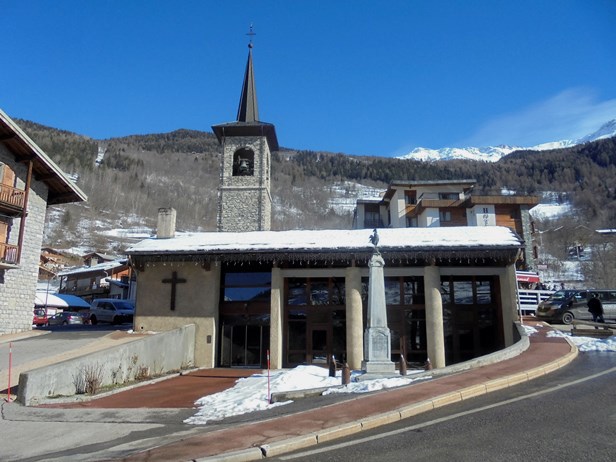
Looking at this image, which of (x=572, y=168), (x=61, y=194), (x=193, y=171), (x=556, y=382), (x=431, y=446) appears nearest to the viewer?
→ (x=431, y=446)

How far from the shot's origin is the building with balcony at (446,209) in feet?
168

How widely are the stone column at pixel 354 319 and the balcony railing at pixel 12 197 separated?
15.7 m

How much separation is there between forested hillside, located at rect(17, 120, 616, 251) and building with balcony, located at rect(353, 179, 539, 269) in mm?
47863

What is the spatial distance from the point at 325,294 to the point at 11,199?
15266mm

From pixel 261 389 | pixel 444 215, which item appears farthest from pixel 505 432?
pixel 444 215

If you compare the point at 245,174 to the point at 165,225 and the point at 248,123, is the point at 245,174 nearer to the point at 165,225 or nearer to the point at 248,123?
the point at 248,123

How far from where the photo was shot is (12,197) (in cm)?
2247

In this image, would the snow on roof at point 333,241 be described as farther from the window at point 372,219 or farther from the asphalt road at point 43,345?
the window at point 372,219

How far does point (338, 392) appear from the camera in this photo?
11.1m

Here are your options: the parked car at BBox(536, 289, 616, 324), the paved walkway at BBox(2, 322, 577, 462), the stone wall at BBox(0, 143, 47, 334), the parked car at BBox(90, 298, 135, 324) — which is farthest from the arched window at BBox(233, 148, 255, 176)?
the paved walkway at BBox(2, 322, 577, 462)

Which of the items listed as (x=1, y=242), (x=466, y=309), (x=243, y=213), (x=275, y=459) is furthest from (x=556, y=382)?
(x=243, y=213)

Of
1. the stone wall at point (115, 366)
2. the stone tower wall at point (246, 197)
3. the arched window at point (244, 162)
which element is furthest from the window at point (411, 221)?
the stone wall at point (115, 366)

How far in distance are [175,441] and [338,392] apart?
4537 mm

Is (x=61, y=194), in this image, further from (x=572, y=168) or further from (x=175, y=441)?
(x=572, y=168)
